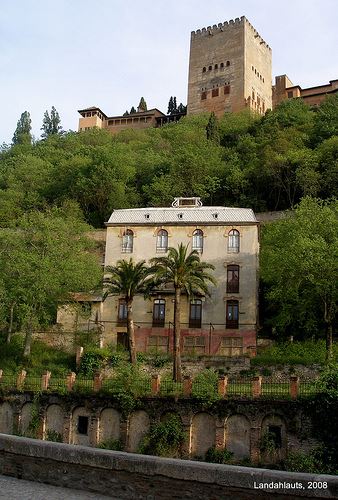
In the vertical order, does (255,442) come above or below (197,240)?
below

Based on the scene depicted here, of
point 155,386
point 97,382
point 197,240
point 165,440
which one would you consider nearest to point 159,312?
point 197,240

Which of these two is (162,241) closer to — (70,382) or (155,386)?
(70,382)

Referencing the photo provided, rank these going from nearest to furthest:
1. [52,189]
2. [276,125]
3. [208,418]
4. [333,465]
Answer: [333,465] → [208,418] → [52,189] → [276,125]

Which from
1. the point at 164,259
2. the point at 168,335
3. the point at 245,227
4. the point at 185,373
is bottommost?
the point at 185,373

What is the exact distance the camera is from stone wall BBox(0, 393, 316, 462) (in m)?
25.4

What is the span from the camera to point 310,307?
127 ft

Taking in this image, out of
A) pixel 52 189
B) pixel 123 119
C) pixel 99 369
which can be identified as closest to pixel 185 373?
pixel 99 369

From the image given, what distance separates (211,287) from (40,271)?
11.9 meters

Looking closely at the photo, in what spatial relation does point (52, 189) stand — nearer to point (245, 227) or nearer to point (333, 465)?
point (245, 227)

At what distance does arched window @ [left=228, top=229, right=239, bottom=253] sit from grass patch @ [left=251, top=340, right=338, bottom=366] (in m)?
7.94

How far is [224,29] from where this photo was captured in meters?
103

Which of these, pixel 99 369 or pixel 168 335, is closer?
pixel 99 369

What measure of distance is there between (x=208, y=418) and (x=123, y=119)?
303ft

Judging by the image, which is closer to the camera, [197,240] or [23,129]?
[197,240]
